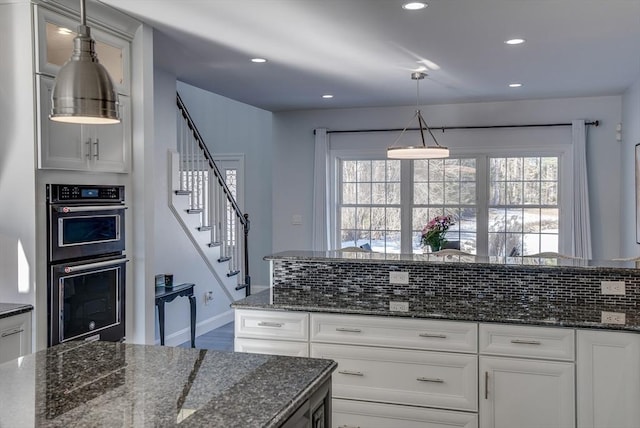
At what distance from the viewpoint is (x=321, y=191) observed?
7.57 m

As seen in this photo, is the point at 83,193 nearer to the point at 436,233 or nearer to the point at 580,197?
the point at 436,233

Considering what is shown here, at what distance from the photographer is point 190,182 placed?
20.6 ft

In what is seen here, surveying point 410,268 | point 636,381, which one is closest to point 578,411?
point 636,381

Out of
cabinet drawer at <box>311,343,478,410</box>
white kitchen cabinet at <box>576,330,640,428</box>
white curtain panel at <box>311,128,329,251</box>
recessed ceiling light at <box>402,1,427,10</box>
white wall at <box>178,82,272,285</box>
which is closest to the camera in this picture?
white kitchen cabinet at <box>576,330,640,428</box>

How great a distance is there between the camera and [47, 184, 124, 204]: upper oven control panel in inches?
125

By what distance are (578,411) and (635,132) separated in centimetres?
397

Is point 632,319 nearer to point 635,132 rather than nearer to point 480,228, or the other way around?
point 635,132

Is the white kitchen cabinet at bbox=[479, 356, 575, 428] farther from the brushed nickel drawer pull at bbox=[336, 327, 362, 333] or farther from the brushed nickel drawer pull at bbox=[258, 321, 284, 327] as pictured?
the brushed nickel drawer pull at bbox=[258, 321, 284, 327]

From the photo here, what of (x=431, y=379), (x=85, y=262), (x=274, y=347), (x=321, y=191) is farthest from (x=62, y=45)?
(x=321, y=191)

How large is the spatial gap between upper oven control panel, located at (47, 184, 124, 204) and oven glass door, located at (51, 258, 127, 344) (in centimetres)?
38

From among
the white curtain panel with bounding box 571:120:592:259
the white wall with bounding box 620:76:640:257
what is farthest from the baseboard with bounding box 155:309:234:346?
the white wall with bounding box 620:76:640:257

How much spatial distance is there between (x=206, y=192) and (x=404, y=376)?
3985 mm

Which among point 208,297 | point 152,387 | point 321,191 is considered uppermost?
point 321,191

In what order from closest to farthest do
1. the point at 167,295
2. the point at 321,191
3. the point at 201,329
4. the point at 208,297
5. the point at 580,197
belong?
the point at 167,295 → the point at 201,329 → the point at 208,297 → the point at 580,197 → the point at 321,191
